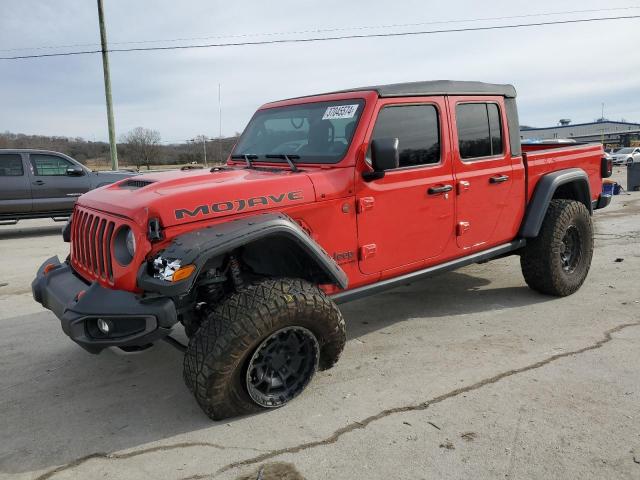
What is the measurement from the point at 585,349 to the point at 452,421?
1524mm

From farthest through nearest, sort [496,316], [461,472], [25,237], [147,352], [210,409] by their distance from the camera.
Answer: [25,237] < [496,316] < [147,352] < [210,409] < [461,472]

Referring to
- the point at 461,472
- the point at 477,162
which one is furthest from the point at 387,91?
the point at 461,472

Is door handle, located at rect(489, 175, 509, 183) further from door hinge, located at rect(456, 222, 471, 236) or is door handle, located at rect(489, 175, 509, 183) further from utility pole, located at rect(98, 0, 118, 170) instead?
utility pole, located at rect(98, 0, 118, 170)

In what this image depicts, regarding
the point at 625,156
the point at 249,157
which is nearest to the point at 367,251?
the point at 249,157

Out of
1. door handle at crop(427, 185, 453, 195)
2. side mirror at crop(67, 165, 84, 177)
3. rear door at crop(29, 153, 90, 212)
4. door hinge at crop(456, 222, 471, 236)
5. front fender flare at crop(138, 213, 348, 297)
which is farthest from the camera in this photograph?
side mirror at crop(67, 165, 84, 177)

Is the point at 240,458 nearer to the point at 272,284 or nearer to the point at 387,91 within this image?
the point at 272,284

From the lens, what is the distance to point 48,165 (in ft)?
35.1

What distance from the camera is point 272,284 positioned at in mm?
2967

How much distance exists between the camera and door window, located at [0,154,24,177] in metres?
10.2

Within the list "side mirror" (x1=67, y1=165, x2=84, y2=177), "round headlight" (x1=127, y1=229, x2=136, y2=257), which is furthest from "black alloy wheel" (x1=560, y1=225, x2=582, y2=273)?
"side mirror" (x1=67, y1=165, x2=84, y2=177)

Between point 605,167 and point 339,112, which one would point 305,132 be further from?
point 605,167

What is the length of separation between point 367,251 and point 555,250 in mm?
2229

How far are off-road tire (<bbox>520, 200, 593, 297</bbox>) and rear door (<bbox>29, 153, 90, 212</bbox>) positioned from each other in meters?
9.18

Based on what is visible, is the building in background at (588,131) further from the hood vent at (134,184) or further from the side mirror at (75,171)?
the hood vent at (134,184)
